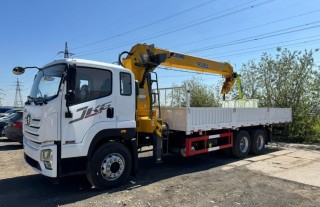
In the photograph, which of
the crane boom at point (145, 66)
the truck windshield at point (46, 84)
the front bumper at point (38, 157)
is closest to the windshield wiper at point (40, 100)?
the truck windshield at point (46, 84)

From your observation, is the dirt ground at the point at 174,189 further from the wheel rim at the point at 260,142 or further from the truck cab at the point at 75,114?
the wheel rim at the point at 260,142

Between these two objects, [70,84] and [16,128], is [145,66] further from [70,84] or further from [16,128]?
[16,128]

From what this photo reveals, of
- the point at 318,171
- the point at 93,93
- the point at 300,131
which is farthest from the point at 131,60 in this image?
the point at 300,131

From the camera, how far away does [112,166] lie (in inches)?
262

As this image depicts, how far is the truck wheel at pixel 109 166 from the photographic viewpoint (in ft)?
20.8

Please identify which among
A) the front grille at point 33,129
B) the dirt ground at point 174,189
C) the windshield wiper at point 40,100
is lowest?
the dirt ground at point 174,189

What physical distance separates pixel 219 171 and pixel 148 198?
3.13 meters

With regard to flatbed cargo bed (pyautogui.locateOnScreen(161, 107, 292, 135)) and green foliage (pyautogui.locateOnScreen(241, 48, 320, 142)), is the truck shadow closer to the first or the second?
flatbed cargo bed (pyautogui.locateOnScreen(161, 107, 292, 135))

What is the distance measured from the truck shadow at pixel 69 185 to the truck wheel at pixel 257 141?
2282 millimetres

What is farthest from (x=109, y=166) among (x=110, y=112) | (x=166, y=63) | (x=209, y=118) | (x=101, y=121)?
(x=166, y=63)

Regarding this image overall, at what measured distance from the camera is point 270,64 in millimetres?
17922

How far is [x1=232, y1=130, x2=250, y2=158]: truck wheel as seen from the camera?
10.5m

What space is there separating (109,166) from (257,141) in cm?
707

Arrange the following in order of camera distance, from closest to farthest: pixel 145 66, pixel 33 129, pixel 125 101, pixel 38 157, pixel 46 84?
pixel 38 157 → pixel 33 129 → pixel 46 84 → pixel 125 101 → pixel 145 66
